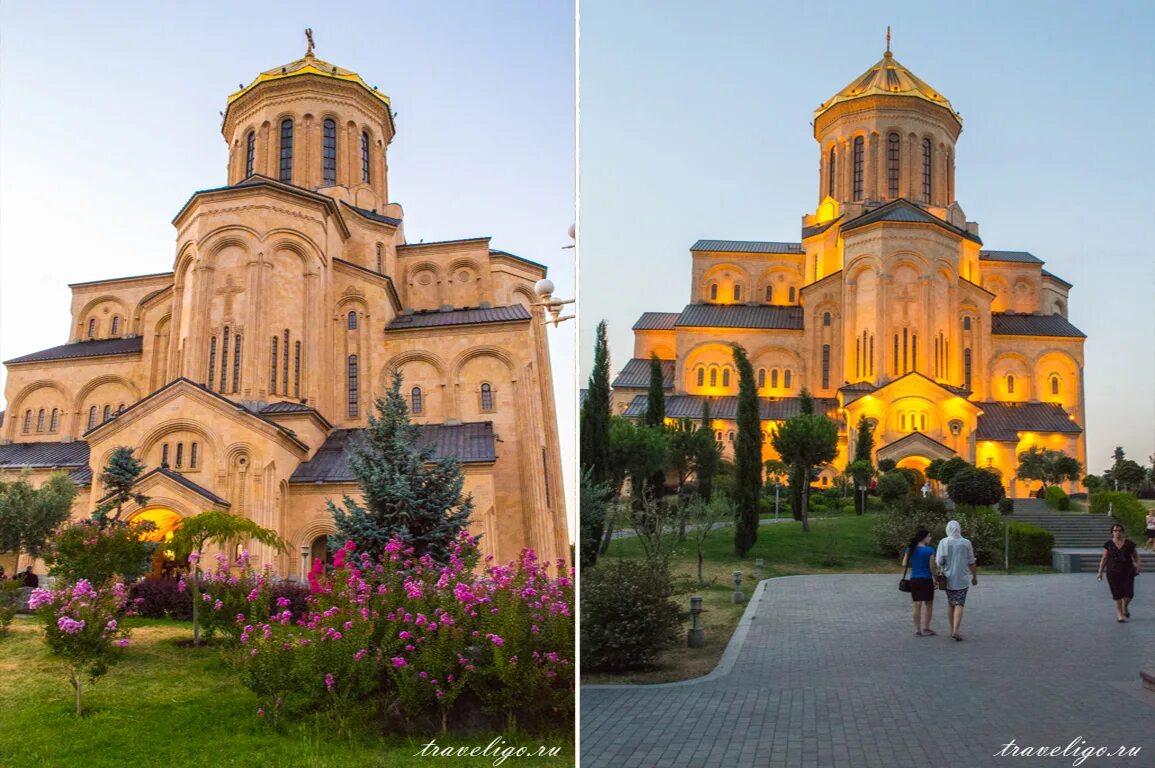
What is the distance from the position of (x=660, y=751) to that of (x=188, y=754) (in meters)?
4.80

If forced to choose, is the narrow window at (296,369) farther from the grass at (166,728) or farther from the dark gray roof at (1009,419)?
the dark gray roof at (1009,419)

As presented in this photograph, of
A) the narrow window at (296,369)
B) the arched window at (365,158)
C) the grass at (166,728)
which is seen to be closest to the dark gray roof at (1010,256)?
the grass at (166,728)

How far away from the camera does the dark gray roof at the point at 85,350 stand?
11.4 m

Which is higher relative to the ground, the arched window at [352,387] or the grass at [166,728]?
the arched window at [352,387]

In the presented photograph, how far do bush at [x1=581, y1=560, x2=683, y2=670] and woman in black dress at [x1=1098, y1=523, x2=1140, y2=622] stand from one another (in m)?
1.23

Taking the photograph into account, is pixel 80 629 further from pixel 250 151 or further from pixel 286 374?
pixel 250 151

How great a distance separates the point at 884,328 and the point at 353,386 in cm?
773

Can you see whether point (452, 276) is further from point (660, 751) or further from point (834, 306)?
point (660, 751)

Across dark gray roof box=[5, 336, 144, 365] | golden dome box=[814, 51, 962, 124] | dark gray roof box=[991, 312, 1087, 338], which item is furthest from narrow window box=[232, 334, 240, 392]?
golden dome box=[814, 51, 962, 124]

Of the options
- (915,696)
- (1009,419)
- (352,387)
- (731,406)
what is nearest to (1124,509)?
(915,696)

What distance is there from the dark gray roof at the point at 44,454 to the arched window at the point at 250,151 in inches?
248

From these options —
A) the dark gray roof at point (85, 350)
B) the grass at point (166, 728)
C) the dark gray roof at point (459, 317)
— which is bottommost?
the grass at point (166, 728)

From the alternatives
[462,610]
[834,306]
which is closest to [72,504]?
[462,610]

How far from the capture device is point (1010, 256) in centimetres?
312
